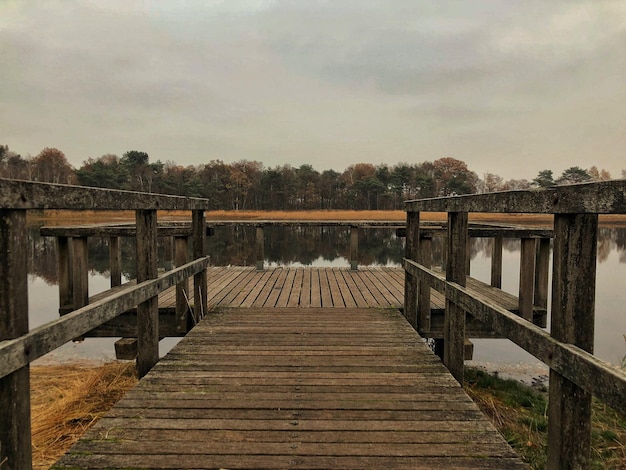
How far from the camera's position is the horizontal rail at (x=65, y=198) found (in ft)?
5.11

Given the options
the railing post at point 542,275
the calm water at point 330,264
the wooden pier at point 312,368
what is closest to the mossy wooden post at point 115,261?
the calm water at point 330,264

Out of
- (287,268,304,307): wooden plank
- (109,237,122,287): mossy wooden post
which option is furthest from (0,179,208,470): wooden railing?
(109,237,122,287): mossy wooden post

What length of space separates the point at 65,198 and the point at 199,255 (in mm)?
2884

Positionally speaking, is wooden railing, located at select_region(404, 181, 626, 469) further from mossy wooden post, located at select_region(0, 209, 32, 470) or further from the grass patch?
mossy wooden post, located at select_region(0, 209, 32, 470)

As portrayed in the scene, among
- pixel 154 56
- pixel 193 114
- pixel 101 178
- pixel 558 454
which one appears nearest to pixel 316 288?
pixel 558 454

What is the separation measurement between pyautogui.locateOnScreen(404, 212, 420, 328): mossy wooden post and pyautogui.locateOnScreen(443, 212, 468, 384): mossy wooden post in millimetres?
1375

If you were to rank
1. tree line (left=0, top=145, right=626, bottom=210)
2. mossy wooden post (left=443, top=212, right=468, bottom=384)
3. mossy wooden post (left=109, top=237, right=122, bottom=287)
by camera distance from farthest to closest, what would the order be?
tree line (left=0, top=145, right=626, bottom=210) → mossy wooden post (left=109, top=237, right=122, bottom=287) → mossy wooden post (left=443, top=212, right=468, bottom=384)

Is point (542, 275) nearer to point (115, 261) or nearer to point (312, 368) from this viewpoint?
point (312, 368)

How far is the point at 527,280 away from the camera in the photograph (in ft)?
16.3

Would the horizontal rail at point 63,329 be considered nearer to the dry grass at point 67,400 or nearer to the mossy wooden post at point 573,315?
the dry grass at point 67,400

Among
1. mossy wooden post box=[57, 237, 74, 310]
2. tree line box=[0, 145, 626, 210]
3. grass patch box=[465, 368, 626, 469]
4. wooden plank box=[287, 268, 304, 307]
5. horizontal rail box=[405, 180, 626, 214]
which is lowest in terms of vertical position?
grass patch box=[465, 368, 626, 469]

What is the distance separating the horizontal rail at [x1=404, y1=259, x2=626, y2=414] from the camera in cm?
131

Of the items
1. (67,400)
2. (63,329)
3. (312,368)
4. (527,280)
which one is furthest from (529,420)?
(67,400)

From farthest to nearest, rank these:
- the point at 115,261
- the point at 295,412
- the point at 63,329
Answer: the point at 115,261, the point at 295,412, the point at 63,329
